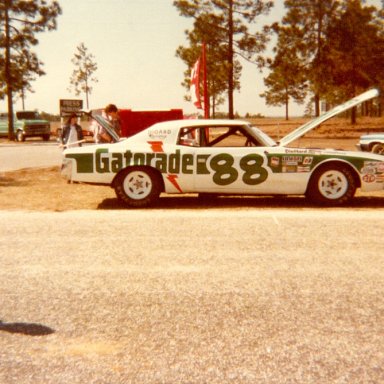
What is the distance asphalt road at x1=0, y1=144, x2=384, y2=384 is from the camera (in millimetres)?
3195

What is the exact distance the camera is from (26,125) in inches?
1441

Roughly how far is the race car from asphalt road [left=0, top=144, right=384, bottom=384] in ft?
6.06

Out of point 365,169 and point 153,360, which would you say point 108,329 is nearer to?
point 153,360

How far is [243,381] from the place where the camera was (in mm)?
3016

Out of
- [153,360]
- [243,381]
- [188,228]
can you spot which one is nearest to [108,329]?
[153,360]

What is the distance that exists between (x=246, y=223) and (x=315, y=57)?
36.4 m

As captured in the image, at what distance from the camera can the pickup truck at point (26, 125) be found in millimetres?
36656

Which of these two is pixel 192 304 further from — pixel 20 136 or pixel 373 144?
pixel 20 136

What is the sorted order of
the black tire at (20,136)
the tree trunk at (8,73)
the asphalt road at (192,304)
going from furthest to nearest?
1. the black tire at (20,136)
2. the tree trunk at (8,73)
3. the asphalt road at (192,304)

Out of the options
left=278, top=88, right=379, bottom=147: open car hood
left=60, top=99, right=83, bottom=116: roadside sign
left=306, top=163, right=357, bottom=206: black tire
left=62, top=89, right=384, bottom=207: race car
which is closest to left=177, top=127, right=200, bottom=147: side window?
left=62, top=89, right=384, bottom=207: race car

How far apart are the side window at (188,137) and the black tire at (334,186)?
6.45ft

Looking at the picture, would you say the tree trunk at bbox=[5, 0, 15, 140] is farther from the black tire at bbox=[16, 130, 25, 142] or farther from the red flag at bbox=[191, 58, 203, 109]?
the red flag at bbox=[191, 58, 203, 109]

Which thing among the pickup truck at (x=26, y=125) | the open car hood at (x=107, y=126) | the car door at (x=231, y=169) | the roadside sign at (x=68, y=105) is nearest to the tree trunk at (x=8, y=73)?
the pickup truck at (x=26, y=125)

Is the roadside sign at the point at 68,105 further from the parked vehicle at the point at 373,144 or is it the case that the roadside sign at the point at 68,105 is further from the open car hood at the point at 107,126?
the open car hood at the point at 107,126
